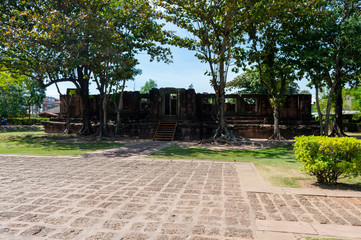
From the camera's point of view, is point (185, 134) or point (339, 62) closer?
point (339, 62)

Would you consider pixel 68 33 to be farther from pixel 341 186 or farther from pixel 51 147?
pixel 341 186

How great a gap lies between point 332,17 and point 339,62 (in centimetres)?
276

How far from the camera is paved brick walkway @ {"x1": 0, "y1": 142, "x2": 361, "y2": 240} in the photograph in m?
2.86

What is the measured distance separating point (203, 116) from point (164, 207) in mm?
17648

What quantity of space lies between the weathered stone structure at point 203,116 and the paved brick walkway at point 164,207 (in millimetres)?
13185

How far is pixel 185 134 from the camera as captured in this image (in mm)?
18375

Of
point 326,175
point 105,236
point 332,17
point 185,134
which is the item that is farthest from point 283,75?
point 105,236

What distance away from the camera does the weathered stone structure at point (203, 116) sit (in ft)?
61.8

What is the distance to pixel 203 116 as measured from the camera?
69.2ft

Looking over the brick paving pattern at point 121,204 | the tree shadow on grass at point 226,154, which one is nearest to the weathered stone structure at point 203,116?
the tree shadow on grass at point 226,154

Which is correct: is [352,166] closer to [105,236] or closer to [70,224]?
[105,236]

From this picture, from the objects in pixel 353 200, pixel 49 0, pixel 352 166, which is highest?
pixel 49 0

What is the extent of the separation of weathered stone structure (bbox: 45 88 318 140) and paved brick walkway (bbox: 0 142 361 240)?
1319cm

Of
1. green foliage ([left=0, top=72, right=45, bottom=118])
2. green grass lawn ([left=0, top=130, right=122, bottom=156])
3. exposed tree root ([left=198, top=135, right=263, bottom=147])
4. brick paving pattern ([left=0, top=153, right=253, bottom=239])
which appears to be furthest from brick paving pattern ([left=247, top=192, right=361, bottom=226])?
green foliage ([left=0, top=72, right=45, bottom=118])
